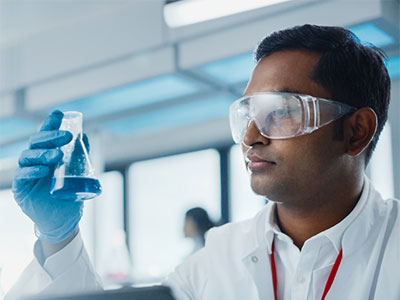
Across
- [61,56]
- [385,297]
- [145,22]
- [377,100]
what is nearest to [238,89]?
[145,22]

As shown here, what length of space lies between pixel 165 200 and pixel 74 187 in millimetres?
5427

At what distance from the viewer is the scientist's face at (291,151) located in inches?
62.6

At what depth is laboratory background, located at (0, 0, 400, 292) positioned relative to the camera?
3613mm

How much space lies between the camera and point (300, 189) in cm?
160

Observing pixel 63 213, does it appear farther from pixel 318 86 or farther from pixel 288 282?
pixel 318 86

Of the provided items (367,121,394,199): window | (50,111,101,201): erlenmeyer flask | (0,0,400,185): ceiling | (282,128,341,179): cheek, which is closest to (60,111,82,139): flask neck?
(50,111,101,201): erlenmeyer flask

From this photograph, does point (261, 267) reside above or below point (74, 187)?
below

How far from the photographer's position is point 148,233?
23.5ft

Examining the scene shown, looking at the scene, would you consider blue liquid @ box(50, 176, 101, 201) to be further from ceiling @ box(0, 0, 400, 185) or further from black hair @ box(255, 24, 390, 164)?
ceiling @ box(0, 0, 400, 185)

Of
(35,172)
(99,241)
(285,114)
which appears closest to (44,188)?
(35,172)

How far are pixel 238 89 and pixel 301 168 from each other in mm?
2996

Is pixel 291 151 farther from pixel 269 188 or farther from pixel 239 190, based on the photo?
pixel 239 190

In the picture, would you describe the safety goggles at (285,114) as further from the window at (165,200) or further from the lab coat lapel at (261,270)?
the window at (165,200)

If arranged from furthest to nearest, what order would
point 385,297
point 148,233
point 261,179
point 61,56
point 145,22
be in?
point 148,233
point 61,56
point 145,22
point 261,179
point 385,297
